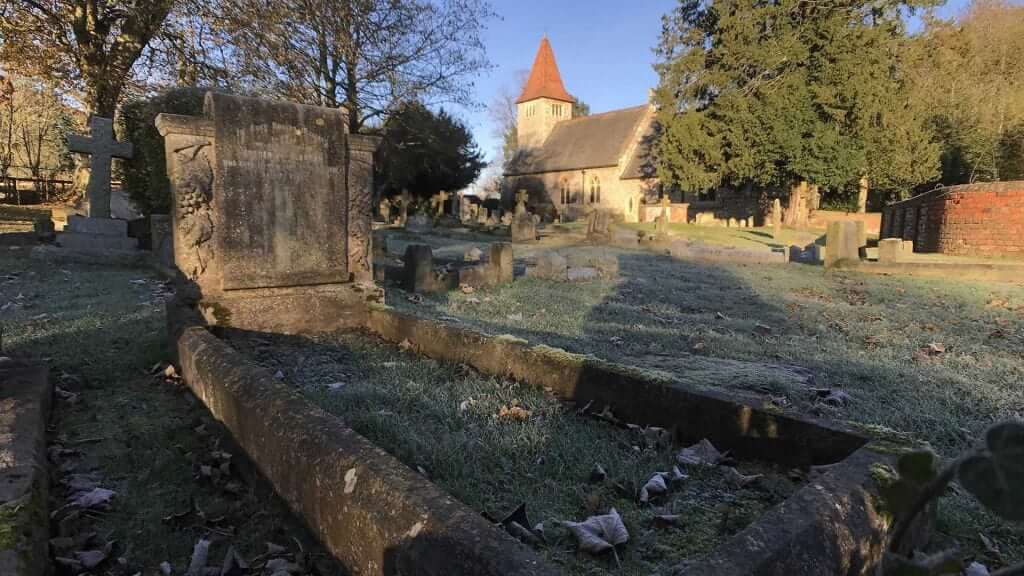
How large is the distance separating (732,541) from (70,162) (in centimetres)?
4166

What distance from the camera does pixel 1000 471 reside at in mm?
488

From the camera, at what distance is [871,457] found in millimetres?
2027

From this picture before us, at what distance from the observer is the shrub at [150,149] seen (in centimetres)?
1116

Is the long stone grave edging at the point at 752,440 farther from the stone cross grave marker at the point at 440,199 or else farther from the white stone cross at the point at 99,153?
the stone cross grave marker at the point at 440,199

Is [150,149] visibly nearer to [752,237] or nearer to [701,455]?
[701,455]

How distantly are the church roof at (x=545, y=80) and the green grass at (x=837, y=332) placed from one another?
46.1m

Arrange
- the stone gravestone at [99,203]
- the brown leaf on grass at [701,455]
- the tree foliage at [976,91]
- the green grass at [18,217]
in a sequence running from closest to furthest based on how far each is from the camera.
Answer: the brown leaf on grass at [701,455], the stone gravestone at [99,203], the green grass at [18,217], the tree foliage at [976,91]

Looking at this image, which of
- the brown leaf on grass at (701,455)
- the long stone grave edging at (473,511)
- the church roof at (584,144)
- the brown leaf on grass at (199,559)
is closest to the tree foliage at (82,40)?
the long stone grave edging at (473,511)

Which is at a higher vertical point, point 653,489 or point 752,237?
point 752,237

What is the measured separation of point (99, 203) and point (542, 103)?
4586cm

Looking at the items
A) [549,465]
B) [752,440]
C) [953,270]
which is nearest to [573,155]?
[953,270]

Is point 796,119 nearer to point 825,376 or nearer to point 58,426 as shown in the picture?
point 825,376

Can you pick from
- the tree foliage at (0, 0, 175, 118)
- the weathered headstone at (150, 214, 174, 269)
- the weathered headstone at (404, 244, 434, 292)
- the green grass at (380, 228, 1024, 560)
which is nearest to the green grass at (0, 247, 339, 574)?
the green grass at (380, 228, 1024, 560)

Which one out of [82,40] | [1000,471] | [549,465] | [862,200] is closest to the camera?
[1000,471]
